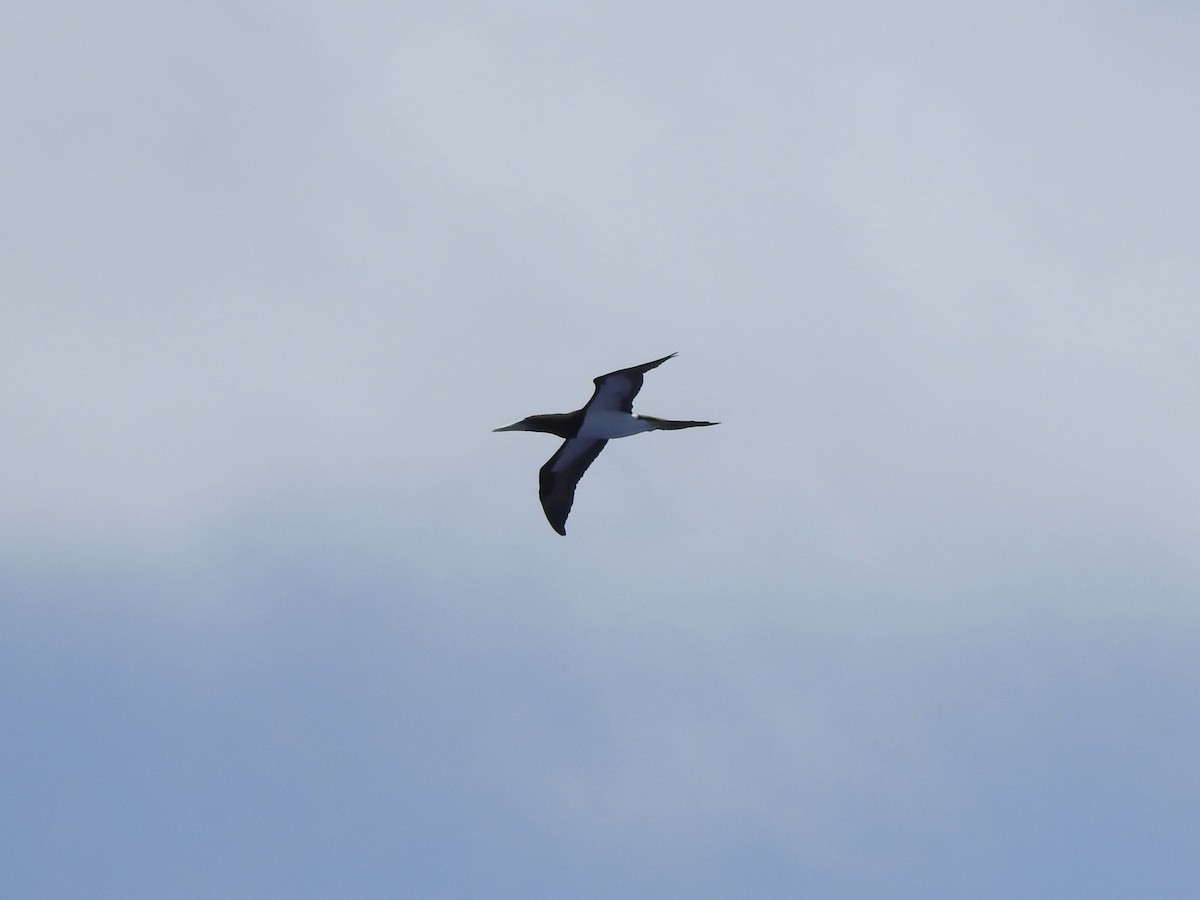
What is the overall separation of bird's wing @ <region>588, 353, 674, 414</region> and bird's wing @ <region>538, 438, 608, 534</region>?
236 centimetres

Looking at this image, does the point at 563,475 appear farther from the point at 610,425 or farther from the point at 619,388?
the point at 619,388

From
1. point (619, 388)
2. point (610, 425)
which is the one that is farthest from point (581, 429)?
point (619, 388)

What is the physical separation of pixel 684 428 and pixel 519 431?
504cm

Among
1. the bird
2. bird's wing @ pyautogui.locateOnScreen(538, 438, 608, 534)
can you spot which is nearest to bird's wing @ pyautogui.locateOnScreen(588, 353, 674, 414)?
the bird

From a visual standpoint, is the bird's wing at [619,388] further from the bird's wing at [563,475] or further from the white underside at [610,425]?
the bird's wing at [563,475]

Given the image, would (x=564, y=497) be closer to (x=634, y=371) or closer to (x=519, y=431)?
(x=519, y=431)

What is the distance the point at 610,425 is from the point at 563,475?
2.40m

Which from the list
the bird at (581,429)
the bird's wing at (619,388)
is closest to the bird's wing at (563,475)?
the bird at (581,429)

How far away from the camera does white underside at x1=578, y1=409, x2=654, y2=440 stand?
4991 cm

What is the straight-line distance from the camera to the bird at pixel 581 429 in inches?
1933

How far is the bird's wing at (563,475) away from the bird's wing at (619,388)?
2.36m

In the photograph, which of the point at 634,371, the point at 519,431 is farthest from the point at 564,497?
the point at 634,371

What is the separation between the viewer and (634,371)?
1858 inches

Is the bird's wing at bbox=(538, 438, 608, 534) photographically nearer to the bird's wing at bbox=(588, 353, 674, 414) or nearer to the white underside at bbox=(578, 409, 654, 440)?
the white underside at bbox=(578, 409, 654, 440)
